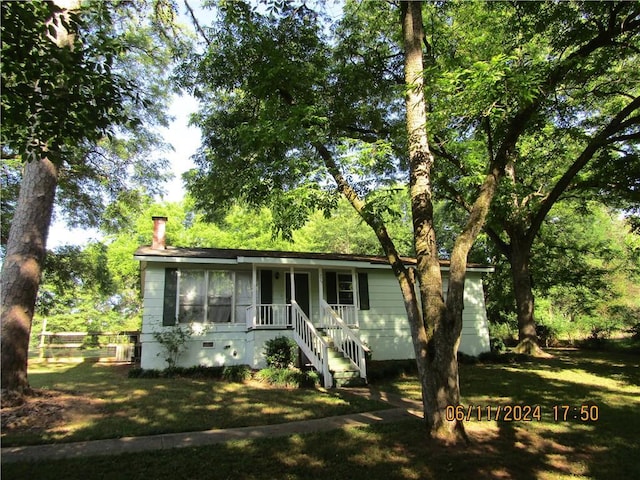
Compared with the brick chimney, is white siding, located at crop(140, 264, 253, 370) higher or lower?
lower

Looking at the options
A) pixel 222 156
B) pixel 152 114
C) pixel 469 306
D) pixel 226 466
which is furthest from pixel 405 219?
pixel 226 466

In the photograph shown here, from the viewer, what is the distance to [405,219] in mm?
34250

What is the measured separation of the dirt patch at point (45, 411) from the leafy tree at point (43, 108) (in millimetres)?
366

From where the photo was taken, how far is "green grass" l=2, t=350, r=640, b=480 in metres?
4.39

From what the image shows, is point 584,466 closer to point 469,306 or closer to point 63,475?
point 63,475

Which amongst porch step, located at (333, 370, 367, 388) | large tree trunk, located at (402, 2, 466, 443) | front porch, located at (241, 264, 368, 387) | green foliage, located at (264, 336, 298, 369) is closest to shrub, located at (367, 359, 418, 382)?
front porch, located at (241, 264, 368, 387)

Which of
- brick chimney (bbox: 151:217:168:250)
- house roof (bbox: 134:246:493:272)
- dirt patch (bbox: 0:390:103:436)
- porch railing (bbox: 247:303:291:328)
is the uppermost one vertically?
brick chimney (bbox: 151:217:168:250)

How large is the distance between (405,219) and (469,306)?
734 inches

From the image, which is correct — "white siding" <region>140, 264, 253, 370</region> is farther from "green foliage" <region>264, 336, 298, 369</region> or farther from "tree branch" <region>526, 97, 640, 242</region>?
"tree branch" <region>526, 97, 640, 242</region>

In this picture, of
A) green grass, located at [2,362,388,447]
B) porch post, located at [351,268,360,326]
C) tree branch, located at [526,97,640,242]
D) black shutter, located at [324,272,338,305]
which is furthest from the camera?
black shutter, located at [324,272,338,305]

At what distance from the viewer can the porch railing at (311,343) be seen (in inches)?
397

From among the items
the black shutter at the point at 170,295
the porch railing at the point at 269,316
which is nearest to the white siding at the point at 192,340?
the black shutter at the point at 170,295
